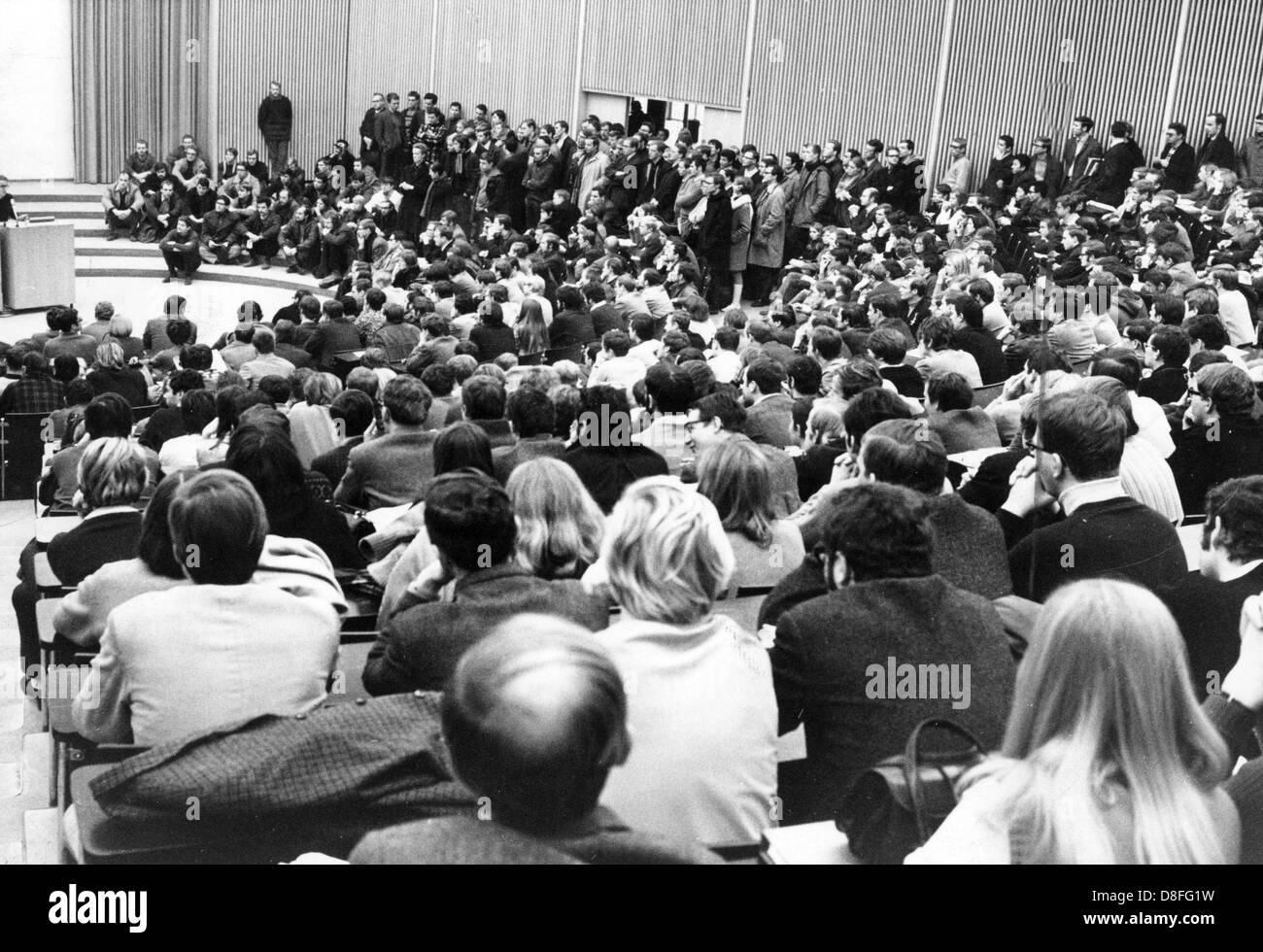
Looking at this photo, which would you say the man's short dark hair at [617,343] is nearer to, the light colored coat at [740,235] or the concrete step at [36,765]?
the concrete step at [36,765]

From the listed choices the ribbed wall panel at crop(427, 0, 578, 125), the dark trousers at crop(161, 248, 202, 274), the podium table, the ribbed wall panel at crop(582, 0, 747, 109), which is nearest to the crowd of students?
the podium table

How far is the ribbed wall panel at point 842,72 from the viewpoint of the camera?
14.8 meters

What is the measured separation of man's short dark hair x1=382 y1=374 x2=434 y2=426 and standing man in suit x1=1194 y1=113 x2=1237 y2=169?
874cm

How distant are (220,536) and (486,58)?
16.8 m

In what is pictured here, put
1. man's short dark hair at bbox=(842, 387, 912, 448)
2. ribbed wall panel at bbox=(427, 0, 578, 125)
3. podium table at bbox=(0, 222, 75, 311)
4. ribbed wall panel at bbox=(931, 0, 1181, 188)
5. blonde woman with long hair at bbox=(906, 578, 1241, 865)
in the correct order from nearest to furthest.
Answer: blonde woman with long hair at bbox=(906, 578, 1241, 865) < man's short dark hair at bbox=(842, 387, 912, 448) < ribbed wall panel at bbox=(931, 0, 1181, 188) < podium table at bbox=(0, 222, 75, 311) < ribbed wall panel at bbox=(427, 0, 578, 125)

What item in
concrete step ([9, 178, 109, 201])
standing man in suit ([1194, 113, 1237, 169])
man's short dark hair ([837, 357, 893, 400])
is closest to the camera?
man's short dark hair ([837, 357, 893, 400])

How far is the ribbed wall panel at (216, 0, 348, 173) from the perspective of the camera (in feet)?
66.9

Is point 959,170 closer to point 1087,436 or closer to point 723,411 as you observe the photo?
point 723,411

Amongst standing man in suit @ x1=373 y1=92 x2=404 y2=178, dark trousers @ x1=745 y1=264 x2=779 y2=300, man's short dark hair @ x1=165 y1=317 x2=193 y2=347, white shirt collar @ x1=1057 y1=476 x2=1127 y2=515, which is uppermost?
standing man in suit @ x1=373 y1=92 x2=404 y2=178

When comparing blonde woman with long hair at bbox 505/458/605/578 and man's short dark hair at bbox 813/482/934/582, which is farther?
blonde woman with long hair at bbox 505/458/605/578

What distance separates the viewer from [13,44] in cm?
1966

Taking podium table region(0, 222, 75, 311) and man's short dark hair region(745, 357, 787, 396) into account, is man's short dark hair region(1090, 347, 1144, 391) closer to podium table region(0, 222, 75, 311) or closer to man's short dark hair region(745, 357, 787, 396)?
man's short dark hair region(745, 357, 787, 396)

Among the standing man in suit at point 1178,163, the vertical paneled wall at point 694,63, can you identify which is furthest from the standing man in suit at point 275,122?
the standing man in suit at point 1178,163

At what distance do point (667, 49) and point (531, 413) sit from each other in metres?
12.1
